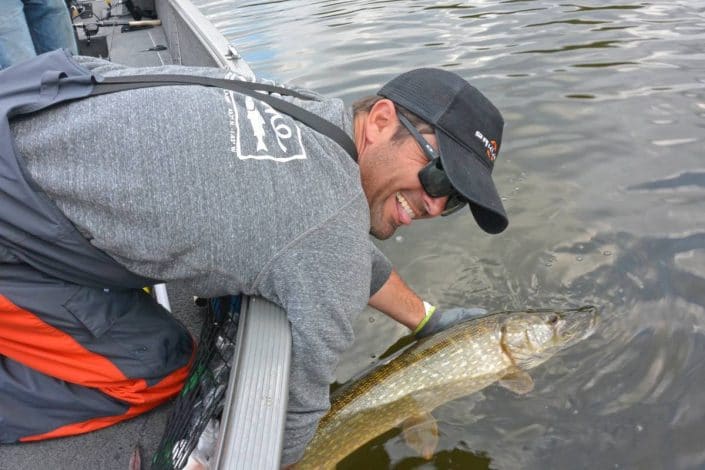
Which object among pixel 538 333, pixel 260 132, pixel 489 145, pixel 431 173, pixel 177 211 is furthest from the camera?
pixel 538 333

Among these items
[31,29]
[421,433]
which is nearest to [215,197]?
[421,433]

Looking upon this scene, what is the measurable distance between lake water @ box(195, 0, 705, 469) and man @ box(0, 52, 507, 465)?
1286 millimetres

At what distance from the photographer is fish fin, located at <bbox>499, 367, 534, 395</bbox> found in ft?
8.95

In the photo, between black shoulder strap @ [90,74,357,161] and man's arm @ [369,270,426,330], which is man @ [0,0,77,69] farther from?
man's arm @ [369,270,426,330]

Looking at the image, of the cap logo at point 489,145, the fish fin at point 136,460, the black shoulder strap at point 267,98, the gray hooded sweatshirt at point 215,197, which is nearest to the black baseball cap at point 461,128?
the cap logo at point 489,145

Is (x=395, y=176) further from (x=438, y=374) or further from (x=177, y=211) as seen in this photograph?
(x=438, y=374)

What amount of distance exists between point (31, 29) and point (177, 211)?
12.6 ft

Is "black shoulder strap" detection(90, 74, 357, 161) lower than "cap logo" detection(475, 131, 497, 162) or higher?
higher

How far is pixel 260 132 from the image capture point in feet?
4.79

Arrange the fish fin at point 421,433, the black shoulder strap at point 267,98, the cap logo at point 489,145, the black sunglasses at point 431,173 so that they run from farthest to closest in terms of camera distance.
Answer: the fish fin at point 421,433, the cap logo at point 489,145, the black sunglasses at point 431,173, the black shoulder strap at point 267,98

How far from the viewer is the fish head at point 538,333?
268 centimetres

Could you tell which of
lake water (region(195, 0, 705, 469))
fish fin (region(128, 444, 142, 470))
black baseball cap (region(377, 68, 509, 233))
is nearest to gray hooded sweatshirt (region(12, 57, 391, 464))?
black baseball cap (region(377, 68, 509, 233))

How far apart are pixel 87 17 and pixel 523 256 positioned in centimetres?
735

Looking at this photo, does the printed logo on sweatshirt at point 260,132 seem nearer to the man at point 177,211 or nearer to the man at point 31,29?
the man at point 177,211
